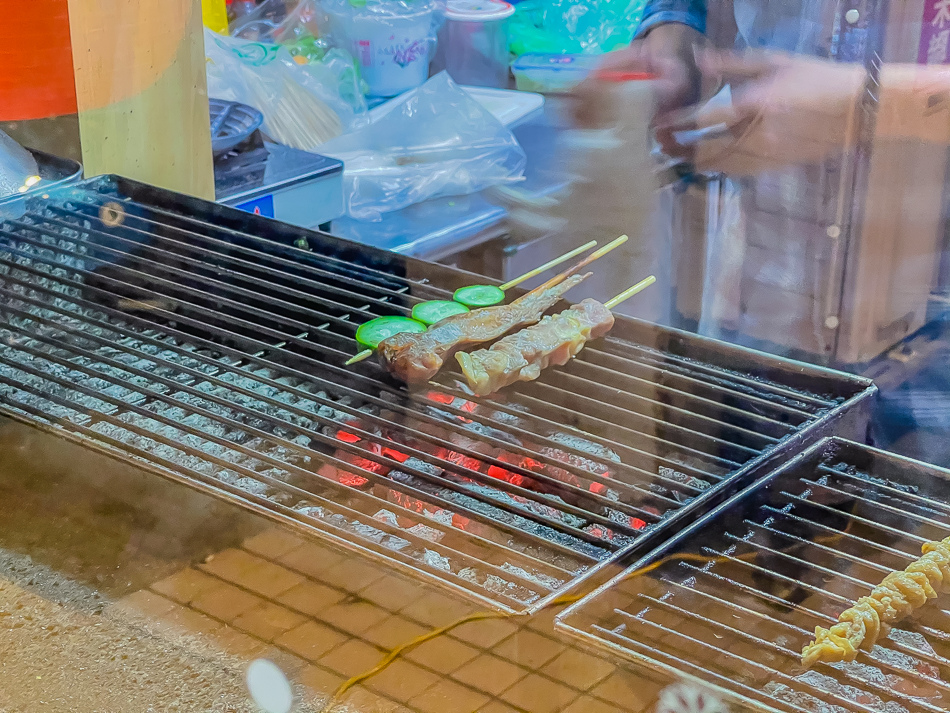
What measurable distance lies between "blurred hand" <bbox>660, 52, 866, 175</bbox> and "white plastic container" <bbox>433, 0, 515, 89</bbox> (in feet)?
6.33

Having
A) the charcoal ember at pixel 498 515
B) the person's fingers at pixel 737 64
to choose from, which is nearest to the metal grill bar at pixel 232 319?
the charcoal ember at pixel 498 515

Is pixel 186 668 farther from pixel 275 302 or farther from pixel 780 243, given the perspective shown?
pixel 780 243

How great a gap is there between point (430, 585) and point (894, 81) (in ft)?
Result: 4.84

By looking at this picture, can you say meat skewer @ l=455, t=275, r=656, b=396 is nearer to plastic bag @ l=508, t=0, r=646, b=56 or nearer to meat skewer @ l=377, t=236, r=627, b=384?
meat skewer @ l=377, t=236, r=627, b=384

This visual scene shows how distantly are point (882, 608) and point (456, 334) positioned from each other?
3.13 ft

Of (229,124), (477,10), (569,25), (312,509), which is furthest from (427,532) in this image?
(569,25)

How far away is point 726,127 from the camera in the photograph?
223cm

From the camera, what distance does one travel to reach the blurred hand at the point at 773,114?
2012 mm

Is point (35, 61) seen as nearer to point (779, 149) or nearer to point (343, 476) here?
point (343, 476)

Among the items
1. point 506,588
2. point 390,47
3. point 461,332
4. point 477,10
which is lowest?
point 506,588

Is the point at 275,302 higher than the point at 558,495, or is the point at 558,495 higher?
the point at 275,302

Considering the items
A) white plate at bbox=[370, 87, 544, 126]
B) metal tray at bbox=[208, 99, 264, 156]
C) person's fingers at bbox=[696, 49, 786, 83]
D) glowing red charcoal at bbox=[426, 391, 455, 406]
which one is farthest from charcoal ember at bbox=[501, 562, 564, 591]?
white plate at bbox=[370, 87, 544, 126]

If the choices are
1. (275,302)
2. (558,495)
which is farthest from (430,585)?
(275,302)

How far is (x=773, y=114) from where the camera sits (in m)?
2.13
